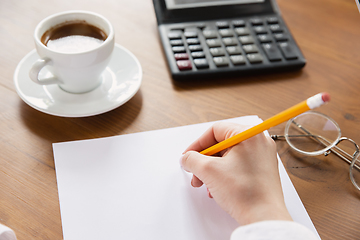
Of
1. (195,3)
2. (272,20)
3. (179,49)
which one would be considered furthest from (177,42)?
(272,20)

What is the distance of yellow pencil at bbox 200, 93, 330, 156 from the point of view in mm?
298

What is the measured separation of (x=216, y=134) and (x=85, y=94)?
23 cm

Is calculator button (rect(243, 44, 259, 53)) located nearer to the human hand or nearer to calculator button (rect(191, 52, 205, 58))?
calculator button (rect(191, 52, 205, 58))

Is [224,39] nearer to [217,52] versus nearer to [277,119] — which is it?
[217,52]

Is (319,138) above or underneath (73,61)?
underneath

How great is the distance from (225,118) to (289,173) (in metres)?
0.13

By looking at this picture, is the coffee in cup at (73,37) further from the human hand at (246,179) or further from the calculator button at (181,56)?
the human hand at (246,179)

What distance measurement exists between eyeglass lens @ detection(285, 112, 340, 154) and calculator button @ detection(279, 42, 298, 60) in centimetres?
13

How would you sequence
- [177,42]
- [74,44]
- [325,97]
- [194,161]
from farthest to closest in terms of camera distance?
[177,42] → [74,44] → [194,161] → [325,97]

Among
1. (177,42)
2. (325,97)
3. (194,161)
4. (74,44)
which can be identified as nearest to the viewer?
(325,97)

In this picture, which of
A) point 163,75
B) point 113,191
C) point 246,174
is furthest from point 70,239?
point 163,75

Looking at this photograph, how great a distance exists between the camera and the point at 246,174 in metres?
0.39

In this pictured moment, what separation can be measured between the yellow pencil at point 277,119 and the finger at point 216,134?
0.08 ft

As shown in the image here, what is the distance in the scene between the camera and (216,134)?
17.8 inches
